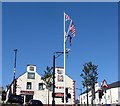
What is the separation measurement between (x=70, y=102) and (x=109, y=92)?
25.1 m

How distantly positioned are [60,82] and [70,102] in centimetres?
559

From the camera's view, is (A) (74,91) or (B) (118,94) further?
(B) (118,94)

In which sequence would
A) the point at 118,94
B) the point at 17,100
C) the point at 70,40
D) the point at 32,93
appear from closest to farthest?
1. the point at 70,40
2. the point at 17,100
3. the point at 32,93
4. the point at 118,94

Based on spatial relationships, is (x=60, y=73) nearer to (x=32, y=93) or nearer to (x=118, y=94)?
(x=32, y=93)

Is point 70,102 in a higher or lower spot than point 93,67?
lower

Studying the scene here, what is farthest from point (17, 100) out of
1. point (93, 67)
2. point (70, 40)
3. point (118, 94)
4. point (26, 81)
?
point (118, 94)

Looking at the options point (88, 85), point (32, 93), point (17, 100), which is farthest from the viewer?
point (32, 93)

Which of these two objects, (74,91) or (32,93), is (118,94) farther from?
(32,93)

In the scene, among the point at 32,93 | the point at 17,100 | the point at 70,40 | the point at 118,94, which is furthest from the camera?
the point at 118,94

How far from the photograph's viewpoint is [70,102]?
8294 centimetres

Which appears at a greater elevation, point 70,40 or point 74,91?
point 70,40

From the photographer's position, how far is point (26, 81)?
266 feet

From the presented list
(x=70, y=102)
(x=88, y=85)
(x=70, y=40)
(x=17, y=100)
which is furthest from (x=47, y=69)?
(x=70, y=40)

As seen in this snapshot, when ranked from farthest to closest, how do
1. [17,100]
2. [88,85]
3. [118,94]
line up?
[118,94] → [88,85] → [17,100]
